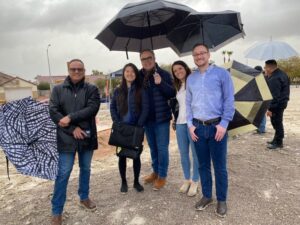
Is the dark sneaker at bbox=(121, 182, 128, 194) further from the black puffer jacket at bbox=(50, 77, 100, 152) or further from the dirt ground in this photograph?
the black puffer jacket at bbox=(50, 77, 100, 152)

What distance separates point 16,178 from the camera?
5.73 metres

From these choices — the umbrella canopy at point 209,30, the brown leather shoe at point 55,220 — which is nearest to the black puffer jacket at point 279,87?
the umbrella canopy at point 209,30

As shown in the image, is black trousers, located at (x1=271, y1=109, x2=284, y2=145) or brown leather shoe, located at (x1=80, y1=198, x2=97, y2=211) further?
black trousers, located at (x1=271, y1=109, x2=284, y2=145)

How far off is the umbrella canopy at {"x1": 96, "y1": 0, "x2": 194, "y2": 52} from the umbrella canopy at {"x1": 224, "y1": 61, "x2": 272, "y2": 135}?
3.72ft

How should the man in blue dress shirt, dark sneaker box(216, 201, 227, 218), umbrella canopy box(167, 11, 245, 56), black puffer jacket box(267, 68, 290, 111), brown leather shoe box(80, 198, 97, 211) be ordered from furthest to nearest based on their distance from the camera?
black puffer jacket box(267, 68, 290, 111)
umbrella canopy box(167, 11, 245, 56)
brown leather shoe box(80, 198, 97, 211)
dark sneaker box(216, 201, 227, 218)
the man in blue dress shirt

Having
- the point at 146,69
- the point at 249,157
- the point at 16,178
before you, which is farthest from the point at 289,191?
the point at 16,178

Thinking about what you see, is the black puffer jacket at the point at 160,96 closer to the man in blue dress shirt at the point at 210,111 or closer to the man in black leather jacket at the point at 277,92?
the man in blue dress shirt at the point at 210,111

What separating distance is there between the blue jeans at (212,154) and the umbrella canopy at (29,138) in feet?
5.61

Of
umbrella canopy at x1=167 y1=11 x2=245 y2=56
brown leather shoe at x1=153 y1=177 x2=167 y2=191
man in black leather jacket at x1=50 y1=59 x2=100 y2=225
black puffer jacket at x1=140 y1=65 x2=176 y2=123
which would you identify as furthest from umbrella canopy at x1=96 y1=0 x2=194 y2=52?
brown leather shoe at x1=153 y1=177 x2=167 y2=191

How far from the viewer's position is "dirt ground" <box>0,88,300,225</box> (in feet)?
11.8

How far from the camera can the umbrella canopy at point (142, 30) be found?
4.36 meters

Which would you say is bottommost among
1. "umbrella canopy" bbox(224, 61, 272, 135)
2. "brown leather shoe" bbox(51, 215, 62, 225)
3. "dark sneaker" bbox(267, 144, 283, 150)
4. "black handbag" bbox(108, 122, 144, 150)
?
"dark sneaker" bbox(267, 144, 283, 150)

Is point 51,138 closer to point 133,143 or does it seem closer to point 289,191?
point 133,143

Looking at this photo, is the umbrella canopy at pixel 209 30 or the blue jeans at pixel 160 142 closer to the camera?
the blue jeans at pixel 160 142
